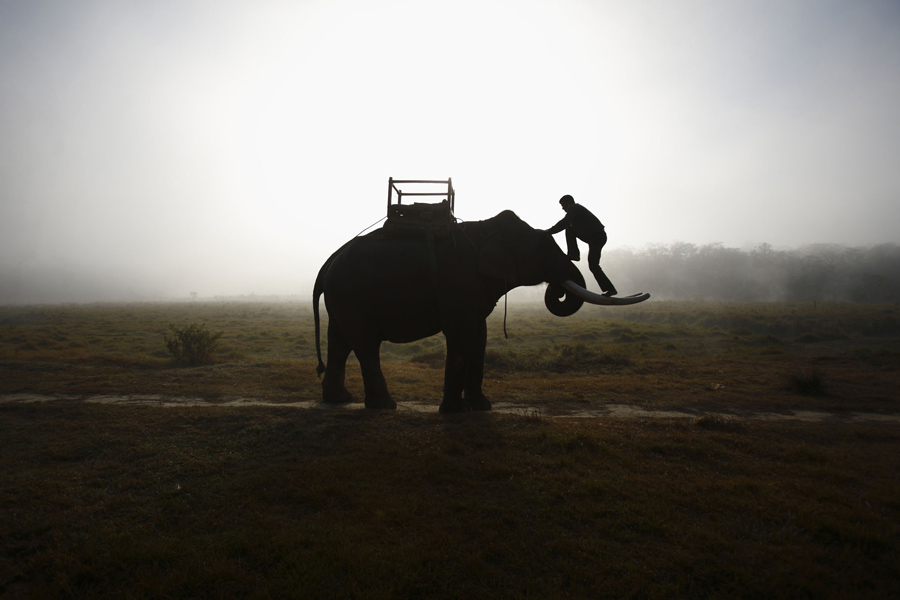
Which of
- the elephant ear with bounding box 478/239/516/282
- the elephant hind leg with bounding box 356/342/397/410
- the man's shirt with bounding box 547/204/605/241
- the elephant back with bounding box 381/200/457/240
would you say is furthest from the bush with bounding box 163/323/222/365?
the man's shirt with bounding box 547/204/605/241

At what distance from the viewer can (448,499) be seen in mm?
4023

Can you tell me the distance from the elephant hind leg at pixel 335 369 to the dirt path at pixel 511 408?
0.87ft

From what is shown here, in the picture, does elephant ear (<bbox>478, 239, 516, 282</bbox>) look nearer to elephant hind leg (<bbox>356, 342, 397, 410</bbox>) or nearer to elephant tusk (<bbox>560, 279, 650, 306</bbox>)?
elephant tusk (<bbox>560, 279, 650, 306</bbox>)

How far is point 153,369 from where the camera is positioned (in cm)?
1236

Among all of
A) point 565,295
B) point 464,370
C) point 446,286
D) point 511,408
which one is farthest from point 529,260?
point 511,408

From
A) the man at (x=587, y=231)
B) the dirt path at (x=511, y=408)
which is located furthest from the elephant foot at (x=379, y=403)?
the man at (x=587, y=231)

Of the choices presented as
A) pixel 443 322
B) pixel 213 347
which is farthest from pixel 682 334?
pixel 213 347

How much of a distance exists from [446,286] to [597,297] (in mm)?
2606

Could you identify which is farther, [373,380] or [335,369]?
[335,369]

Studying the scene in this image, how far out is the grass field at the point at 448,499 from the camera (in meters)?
2.93

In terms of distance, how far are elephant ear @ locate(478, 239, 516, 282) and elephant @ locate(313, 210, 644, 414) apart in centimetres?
2

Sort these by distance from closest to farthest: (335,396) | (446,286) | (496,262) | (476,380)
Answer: (446,286), (496,262), (476,380), (335,396)

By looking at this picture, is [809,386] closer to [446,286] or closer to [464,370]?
[464,370]

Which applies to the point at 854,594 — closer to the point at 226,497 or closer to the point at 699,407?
the point at 226,497
